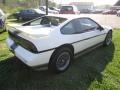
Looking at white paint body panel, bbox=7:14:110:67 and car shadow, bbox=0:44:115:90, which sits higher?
white paint body panel, bbox=7:14:110:67

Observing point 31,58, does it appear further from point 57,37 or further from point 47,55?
point 57,37

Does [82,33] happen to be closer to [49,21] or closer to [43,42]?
[49,21]

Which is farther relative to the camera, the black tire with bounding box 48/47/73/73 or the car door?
the car door

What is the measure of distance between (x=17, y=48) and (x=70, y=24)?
1515mm

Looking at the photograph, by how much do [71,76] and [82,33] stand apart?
1.29m

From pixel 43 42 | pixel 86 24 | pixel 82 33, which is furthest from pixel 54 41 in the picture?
pixel 86 24

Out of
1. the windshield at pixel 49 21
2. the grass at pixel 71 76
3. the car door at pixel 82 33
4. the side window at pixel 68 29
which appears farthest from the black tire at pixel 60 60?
the windshield at pixel 49 21

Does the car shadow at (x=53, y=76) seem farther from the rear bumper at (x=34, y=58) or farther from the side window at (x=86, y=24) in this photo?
the side window at (x=86, y=24)

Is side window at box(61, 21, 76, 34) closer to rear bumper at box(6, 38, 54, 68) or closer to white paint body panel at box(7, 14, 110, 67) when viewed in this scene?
white paint body panel at box(7, 14, 110, 67)

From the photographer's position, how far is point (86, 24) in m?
5.43

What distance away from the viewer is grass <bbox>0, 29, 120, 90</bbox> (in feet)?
13.1

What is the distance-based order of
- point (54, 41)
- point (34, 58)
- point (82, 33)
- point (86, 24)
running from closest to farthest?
point (34, 58) → point (54, 41) → point (82, 33) → point (86, 24)

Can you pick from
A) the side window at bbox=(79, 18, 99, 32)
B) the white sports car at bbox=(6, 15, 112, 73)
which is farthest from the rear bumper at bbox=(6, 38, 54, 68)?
the side window at bbox=(79, 18, 99, 32)

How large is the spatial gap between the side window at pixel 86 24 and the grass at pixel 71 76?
3.07ft
